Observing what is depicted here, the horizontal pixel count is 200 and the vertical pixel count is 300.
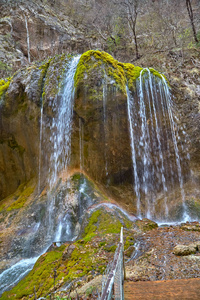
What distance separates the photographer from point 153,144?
10375 mm

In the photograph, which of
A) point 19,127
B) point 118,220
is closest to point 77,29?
point 19,127

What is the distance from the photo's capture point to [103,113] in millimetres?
9594

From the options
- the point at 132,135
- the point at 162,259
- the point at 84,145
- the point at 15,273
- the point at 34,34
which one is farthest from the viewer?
the point at 34,34

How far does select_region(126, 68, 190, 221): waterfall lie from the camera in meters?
10.2

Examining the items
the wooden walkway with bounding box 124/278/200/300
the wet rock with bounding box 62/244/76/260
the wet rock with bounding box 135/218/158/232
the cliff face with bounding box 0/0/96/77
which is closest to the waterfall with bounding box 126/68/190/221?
the wet rock with bounding box 135/218/158/232

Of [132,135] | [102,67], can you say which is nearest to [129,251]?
[132,135]

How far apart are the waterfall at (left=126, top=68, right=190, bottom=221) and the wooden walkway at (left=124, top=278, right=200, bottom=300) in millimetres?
6993

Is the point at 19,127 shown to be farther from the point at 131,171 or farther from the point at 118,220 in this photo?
the point at 118,220

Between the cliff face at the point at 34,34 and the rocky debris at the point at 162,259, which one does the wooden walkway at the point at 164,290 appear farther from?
the cliff face at the point at 34,34

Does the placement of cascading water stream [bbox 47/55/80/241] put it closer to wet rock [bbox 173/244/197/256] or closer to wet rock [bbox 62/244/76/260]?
wet rock [bbox 62/244/76/260]

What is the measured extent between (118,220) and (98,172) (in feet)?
10.8

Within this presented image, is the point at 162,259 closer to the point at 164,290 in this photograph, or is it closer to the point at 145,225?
the point at 164,290

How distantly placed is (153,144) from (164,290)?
7.96 metres

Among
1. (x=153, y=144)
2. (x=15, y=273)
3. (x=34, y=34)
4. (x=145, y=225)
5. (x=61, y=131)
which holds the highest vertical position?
(x=34, y=34)
